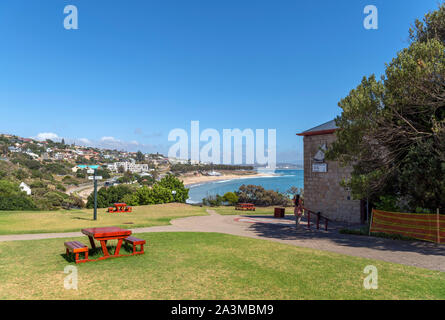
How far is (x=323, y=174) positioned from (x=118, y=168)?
113m

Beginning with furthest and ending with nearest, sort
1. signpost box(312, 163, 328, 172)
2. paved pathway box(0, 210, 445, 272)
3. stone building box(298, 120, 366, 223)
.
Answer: signpost box(312, 163, 328, 172) → stone building box(298, 120, 366, 223) → paved pathway box(0, 210, 445, 272)

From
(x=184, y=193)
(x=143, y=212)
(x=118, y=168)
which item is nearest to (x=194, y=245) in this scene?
(x=143, y=212)

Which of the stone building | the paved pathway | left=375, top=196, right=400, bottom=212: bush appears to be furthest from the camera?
the stone building

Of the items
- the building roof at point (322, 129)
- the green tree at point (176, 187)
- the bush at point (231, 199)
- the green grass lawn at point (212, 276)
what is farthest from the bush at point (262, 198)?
the green grass lawn at point (212, 276)

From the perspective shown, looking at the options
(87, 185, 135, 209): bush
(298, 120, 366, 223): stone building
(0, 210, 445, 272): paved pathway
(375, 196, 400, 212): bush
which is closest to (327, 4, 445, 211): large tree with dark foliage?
(375, 196, 400, 212): bush

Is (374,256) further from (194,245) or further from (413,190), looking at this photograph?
(194,245)

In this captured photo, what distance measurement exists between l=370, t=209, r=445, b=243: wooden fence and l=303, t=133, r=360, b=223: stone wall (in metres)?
4.97

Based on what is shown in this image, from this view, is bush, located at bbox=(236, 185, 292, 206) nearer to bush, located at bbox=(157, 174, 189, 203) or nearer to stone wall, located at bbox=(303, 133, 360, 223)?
bush, located at bbox=(157, 174, 189, 203)

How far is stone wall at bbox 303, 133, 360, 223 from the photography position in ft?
59.0

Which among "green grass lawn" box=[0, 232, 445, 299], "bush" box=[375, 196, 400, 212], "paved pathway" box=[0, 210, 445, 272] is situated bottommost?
"paved pathway" box=[0, 210, 445, 272]

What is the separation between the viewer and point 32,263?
7363mm

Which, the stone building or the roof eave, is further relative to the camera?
the roof eave

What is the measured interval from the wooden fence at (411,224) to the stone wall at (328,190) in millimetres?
4972

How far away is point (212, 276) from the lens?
6336mm
